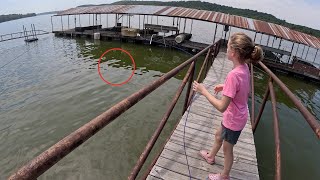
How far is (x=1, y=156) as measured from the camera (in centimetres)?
791

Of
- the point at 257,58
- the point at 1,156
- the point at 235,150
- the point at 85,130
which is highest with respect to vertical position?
the point at 257,58

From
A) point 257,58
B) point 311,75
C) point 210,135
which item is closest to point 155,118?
point 210,135

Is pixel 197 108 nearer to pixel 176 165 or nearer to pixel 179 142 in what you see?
pixel 179 142

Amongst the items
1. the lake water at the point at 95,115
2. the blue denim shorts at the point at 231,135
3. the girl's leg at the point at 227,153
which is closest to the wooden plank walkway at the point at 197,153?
the girl's leg at the point at 227,153

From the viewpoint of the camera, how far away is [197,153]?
14.5 feet

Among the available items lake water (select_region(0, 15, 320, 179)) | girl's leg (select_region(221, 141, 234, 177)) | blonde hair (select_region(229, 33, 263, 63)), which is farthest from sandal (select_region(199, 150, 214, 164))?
lake water (select_region(0, 15, 320, 179))

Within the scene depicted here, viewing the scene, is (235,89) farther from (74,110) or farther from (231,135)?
(74,110)

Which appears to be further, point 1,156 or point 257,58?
point 1,156

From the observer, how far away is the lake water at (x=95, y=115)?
764 cm

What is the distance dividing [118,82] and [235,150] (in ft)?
36.4

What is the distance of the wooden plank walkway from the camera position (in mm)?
3864

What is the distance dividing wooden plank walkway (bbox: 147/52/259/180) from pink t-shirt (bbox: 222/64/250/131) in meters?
1.05

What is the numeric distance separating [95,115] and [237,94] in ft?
27.0

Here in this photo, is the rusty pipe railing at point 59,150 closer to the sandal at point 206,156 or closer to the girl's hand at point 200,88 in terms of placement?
the girl's hand at point 200,88
